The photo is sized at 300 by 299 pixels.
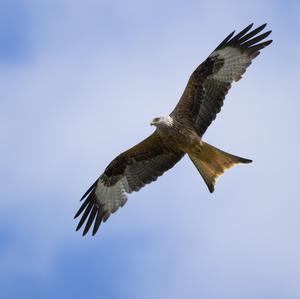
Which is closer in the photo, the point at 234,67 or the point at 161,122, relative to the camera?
the point at 161,122

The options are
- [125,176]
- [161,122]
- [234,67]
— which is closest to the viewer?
[161,122]

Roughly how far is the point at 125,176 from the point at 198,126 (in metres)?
1.65

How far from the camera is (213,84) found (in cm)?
1230

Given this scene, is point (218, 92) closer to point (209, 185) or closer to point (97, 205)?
point (209, 185)

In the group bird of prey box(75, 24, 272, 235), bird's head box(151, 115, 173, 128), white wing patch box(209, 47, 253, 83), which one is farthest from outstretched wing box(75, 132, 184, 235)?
white wing patch box(209, 47, 253, 83)

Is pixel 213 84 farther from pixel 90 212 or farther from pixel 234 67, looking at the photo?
pixel 90 212

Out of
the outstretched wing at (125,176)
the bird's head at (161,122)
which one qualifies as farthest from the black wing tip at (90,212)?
the bird's head at (161,122)

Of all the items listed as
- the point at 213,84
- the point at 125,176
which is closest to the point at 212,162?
the point at 213,84

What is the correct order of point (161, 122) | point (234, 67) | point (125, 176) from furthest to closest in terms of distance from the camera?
point (125, 176)
point (234, 67)
point (161, 122)

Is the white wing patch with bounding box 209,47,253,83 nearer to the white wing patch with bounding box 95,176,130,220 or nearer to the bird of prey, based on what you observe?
the bird of prey

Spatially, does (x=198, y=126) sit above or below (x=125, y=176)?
below

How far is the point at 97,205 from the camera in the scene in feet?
43.7

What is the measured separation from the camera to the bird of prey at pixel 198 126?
12.1 metres

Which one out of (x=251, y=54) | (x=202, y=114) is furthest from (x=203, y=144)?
(x=251, y=54)
